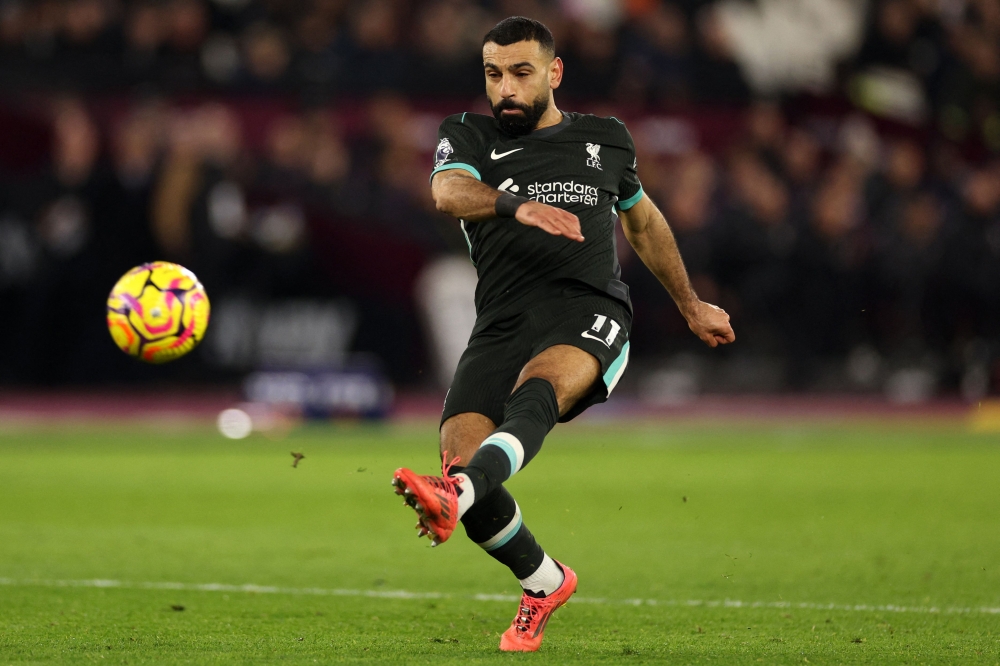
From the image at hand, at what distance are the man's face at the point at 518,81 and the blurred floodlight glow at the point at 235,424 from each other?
10451 mm

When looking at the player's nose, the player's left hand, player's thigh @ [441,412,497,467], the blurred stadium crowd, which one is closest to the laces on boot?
player's thigh @ [441,412,497,467]

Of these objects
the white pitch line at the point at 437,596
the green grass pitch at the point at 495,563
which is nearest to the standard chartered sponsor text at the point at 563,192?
the green grass pitch at the point at 495,563

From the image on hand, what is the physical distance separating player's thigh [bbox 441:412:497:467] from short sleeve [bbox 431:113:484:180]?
2.89 ft

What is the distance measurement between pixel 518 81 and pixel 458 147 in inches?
12.9

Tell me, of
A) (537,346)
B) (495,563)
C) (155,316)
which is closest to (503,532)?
(537,346)

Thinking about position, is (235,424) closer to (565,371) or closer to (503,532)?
(503,532)

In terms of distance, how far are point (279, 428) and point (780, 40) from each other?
Answer: 8386mm

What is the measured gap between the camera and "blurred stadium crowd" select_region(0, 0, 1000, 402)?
1638cm

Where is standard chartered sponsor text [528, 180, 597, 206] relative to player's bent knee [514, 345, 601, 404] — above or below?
above

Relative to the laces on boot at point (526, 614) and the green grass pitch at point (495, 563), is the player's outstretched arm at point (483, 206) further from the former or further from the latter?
the green grass pitch at point (495, 563)

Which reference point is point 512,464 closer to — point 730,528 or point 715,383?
point 730,528

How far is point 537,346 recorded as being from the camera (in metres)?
5.43

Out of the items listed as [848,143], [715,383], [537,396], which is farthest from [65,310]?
[537,396]

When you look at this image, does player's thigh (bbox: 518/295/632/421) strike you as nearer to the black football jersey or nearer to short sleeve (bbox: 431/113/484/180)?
the black football jersey
